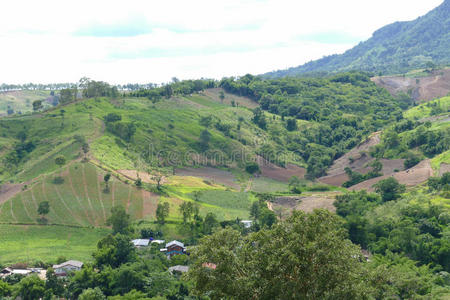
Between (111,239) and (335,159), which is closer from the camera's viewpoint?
(111,239)

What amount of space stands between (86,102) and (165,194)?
7300 cm

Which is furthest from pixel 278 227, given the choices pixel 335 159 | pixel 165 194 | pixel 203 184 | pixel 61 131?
pixel 335 159

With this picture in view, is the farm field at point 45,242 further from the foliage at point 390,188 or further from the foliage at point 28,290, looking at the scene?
the foliage at point 390,188

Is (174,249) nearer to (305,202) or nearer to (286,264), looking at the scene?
(305,202)

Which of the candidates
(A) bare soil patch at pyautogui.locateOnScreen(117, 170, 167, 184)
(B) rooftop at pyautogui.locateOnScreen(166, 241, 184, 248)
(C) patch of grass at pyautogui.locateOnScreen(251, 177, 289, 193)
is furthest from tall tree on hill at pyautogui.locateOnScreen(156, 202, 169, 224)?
(C) patch of grass at pyautogui.locateOnScreen(251, 177, 289, 193)

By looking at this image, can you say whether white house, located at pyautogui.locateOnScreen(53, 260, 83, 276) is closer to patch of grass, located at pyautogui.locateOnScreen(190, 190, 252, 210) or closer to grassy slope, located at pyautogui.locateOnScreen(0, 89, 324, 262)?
grassy slope, located at pyautogui.locateOnScreen(0, 89, 324, 262)

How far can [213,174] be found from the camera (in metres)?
129

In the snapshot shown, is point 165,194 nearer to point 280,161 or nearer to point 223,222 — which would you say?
point 223,222

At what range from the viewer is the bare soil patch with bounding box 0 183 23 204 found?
95369mm

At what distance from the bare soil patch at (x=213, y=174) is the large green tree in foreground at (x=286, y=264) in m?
87.8

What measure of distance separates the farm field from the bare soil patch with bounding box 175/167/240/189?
42.4 meters

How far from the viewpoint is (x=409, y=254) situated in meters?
71.0

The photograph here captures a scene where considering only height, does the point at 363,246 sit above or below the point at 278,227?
below

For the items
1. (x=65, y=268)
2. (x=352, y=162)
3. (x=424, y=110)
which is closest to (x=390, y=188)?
(x=352, y=162)
